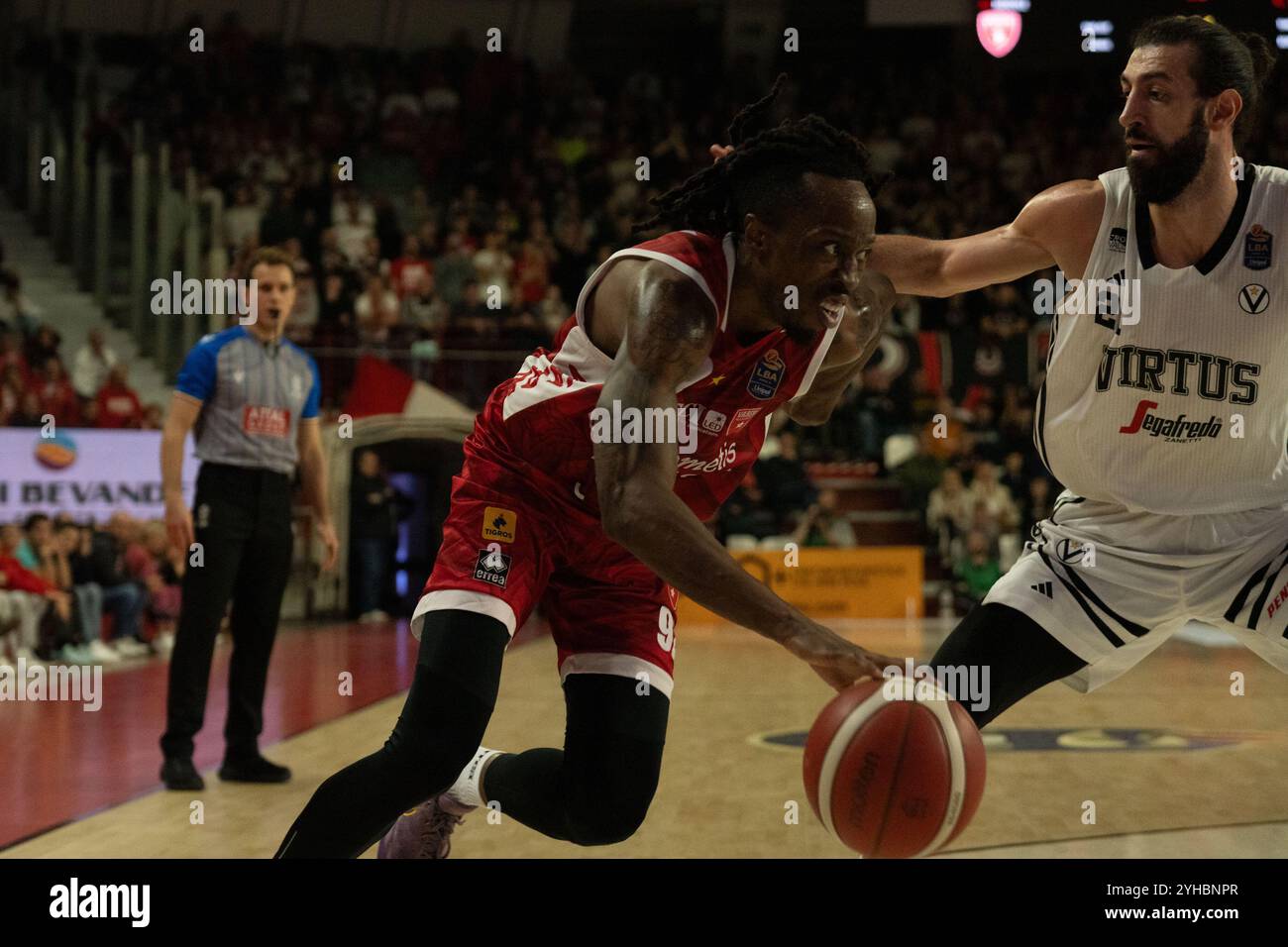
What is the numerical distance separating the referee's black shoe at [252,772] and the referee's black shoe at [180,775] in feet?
0.48

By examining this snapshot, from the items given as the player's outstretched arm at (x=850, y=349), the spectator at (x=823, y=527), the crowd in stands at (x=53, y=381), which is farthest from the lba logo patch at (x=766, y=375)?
the spectator at (x=823, y=527)

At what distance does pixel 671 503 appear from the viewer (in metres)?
2.47

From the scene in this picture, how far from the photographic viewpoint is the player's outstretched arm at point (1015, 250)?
Result: 11.0ft

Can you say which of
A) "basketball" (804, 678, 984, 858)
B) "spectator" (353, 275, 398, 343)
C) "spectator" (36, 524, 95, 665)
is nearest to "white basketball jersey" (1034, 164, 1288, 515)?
"basketball" (804, 678, 984, 858)

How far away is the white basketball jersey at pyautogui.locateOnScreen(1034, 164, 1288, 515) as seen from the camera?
10.6 ft

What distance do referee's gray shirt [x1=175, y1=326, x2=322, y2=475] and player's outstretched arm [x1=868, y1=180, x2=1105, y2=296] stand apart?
9.44 feet

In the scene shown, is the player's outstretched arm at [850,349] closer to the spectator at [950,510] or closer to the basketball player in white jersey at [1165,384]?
the basketball player in white jersey at [1165,384]

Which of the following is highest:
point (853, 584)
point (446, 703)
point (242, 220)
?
point (242, 220)

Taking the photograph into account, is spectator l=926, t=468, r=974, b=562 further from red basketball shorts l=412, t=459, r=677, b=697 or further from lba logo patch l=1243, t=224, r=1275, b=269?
red basketball shorts l=412, t=459, r=677, b=697

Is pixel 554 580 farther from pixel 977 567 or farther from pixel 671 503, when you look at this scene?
pixel 977 567

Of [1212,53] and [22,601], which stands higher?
[1212,53]

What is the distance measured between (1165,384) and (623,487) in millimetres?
1510

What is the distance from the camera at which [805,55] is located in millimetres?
19453

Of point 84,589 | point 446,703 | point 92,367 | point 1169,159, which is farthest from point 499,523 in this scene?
point 92,367
